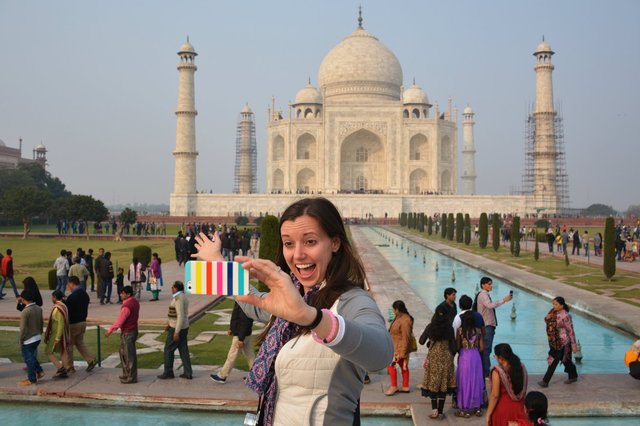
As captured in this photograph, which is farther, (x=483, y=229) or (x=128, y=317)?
(x=483, y=229)

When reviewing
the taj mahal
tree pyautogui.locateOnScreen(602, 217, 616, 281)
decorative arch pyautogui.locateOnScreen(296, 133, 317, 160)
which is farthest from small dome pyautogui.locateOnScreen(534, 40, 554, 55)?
tree pyautogui.locateOnScreen(602, 217, 616, 281)

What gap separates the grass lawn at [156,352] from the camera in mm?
5957

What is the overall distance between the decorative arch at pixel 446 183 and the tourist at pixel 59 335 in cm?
3964

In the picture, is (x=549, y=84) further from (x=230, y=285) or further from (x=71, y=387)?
(x=230, y=285)

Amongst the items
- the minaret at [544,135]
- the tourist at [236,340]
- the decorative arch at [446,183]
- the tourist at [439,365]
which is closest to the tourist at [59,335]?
the tourist at [236,340]

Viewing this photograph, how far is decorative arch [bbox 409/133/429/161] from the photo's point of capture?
4363cm

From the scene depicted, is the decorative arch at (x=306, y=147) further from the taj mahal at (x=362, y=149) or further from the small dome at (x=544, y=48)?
the small dome at (x=544, y=48)

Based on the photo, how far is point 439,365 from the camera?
167 inches

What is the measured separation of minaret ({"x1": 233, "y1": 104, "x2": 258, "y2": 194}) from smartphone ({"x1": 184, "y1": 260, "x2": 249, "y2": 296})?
46.8 m

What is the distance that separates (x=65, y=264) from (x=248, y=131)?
3912 cm

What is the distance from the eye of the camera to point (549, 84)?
124ft

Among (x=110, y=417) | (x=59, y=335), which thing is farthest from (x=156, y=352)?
(x=110, y=417)

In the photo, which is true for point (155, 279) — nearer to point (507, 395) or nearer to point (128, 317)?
point (128, 317)

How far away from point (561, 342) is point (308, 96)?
1670 inches
